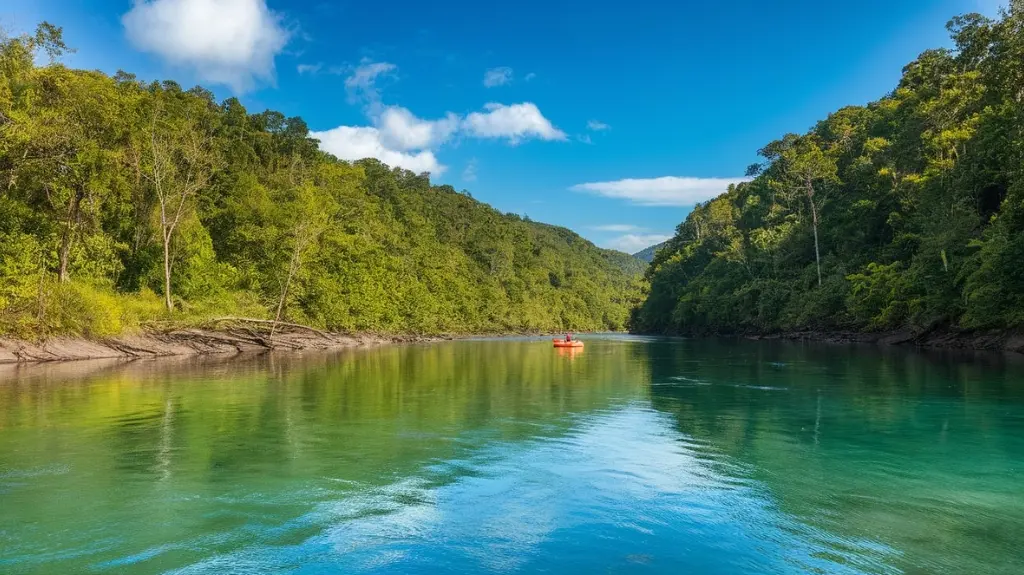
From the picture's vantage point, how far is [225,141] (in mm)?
59188

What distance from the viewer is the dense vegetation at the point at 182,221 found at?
94.0ft

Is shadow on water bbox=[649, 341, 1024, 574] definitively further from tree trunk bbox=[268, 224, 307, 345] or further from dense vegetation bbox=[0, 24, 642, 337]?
tree trunk bbox=[268, 224, 307, 345]

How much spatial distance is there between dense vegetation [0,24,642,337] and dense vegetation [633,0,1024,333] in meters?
39.9

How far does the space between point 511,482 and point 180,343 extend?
1363 inches

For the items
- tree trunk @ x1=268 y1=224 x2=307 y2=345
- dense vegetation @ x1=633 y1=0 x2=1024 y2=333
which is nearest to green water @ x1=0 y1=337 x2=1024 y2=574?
dense vegetation @ x1=633 y1=0 x2=1024 y2=333

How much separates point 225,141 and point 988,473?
63.4 m

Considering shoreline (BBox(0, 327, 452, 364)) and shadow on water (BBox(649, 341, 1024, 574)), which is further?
shoreline (BBox(0, 327, 452, 364))

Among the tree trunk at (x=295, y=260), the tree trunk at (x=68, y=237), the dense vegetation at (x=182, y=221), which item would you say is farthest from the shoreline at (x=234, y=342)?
the tree trunk at (x=68, y=237)

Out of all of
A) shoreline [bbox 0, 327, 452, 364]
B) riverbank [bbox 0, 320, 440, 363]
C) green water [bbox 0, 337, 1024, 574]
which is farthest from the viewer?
riverbank [bbox 0, 320, 440, 363]

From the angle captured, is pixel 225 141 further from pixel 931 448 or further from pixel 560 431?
pixel 931 448

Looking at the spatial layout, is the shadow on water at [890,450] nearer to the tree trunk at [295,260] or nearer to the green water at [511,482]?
the green water at [511,482]

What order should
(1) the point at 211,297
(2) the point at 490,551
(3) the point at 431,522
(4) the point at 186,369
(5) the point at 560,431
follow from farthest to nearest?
(1) the point at 211,297, (4) the point at 186,369, (5) the point at 560,431, (3) the point at 431,522, (2) the point at 490,551

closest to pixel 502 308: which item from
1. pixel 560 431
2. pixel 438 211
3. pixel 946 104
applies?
pixel 438 211

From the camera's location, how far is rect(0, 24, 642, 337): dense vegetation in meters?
28.6
